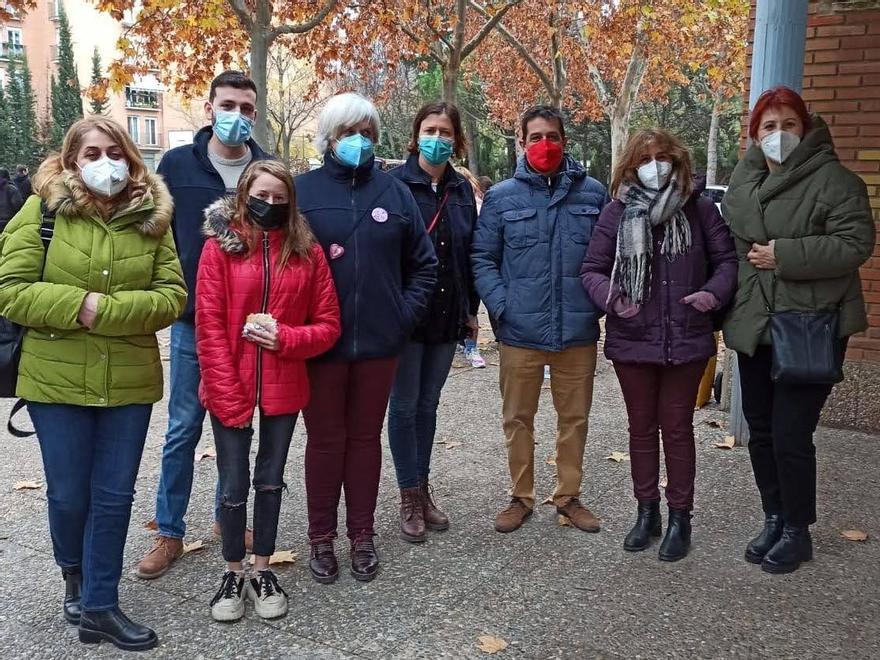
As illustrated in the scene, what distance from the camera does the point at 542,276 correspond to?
416cm

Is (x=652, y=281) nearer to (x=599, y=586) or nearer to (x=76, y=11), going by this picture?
(x=599, y=586)

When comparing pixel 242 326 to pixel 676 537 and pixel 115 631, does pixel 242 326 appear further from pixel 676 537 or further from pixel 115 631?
pixel 676 537

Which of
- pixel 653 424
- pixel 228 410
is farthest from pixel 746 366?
pixel 228 410

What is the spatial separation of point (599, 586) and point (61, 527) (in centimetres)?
224

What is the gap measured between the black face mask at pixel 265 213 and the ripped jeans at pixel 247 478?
0.75 m

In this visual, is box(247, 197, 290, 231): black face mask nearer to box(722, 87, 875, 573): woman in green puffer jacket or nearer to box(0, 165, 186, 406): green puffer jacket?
box(0, 165, 186, 406): green puffer jacket

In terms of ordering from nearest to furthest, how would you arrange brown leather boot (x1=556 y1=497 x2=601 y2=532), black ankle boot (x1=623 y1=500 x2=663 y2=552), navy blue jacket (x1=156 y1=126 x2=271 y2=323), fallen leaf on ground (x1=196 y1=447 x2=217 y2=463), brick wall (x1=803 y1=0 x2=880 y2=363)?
navy blue jacket (x1=156 y1=126 x2=271 y2=323) < black ankle boot (x1=623 y1=500 x2=663 y2=552) < brown leather boot (x1=556 y1=497 x2=601 y2=532) < fallen leaf on ground (x1=196 y1=447 x2=217 y2=463) < brick wall (x1=803 y1=0 x2=880 y2=363)

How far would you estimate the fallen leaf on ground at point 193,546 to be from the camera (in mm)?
4043

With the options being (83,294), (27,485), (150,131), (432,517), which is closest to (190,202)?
(83,294)

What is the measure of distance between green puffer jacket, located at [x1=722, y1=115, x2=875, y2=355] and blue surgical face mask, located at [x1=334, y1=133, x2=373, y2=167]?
1.73m

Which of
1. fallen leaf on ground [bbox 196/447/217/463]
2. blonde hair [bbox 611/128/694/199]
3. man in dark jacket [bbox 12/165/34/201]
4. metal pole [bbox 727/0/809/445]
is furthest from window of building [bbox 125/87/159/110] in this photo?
blonde hair [bbox 611/128/694/199]

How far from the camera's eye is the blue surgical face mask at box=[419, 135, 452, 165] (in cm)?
406

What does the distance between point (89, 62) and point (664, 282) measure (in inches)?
2485

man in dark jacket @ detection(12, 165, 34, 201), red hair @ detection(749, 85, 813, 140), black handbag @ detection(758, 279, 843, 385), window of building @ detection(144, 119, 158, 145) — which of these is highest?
window of building @ detection(144, 119, 158, 145)
